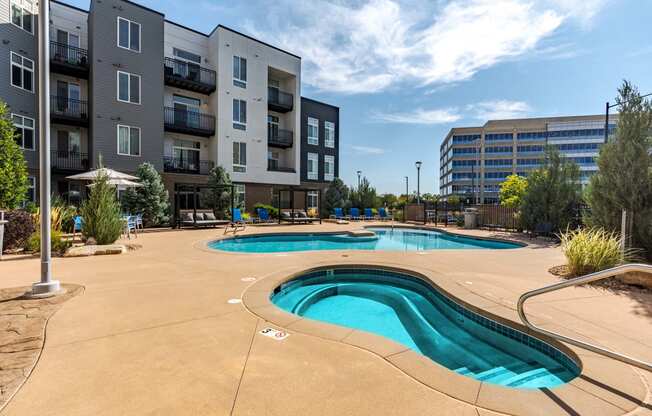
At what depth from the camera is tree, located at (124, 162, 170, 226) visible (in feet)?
50.6

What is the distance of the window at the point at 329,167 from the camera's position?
93.0 ft

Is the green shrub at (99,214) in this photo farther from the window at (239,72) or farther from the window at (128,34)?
the window at (239,72)

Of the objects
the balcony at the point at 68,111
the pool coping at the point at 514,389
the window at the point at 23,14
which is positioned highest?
the window at the point at 23,14

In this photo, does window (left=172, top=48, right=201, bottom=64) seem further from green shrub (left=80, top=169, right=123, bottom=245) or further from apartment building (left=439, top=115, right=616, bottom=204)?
apartment building (left=439, top=115, right=616, bottom=204)

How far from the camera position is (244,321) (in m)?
3.53

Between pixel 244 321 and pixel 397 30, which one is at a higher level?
pixel 397 30

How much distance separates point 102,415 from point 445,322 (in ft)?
13.6

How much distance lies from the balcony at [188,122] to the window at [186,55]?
360 centimetres

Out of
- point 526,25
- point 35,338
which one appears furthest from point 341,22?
point 35,338

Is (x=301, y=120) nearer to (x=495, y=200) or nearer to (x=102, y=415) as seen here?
(x=102, y=415)

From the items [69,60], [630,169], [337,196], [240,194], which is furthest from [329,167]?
[630,169]

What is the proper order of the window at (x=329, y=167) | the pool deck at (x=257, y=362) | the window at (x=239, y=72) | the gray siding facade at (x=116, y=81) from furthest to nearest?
the window at (x=329, y=167) → the window at (x=239, y=72) → the gray siding facade at (x=116, y=81) → the pool deck at (x=257, y=362)

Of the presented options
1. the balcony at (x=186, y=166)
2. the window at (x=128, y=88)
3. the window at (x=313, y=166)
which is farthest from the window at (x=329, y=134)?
the window at (x=128, y=88)

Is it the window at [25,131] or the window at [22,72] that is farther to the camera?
the window at [25,131]
